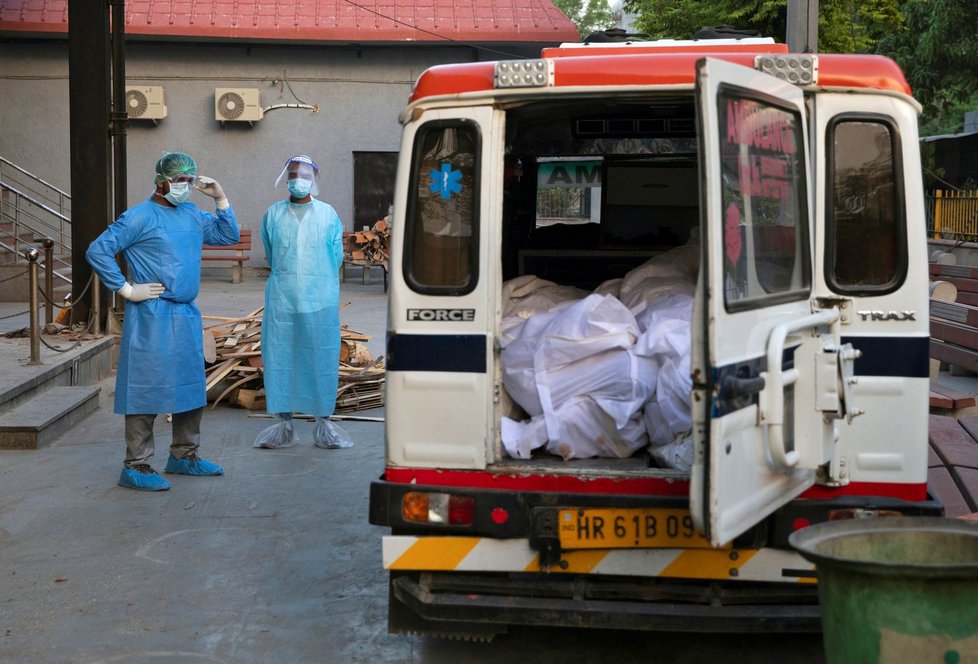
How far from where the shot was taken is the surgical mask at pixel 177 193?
24.0 feet

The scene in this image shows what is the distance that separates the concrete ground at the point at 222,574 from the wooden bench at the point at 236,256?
43.9 feet

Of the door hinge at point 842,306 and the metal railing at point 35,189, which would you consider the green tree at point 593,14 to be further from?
the door hinge at point 842,306

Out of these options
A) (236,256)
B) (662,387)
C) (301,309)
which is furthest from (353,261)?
(662,387)

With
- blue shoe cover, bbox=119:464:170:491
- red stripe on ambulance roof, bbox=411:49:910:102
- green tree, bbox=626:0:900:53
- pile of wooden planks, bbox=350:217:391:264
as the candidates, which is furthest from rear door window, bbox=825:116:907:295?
green tree, bbox=626:0:900:53

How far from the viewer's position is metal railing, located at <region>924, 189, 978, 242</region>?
74.4ft

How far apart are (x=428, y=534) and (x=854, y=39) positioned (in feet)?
65.6

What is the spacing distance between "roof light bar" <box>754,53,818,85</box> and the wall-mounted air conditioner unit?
20.1m

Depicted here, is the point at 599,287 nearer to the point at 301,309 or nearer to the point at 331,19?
the point at 301,309

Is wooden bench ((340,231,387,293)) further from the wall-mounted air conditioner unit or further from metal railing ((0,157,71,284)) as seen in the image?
metal railing ((0,157,71,284))

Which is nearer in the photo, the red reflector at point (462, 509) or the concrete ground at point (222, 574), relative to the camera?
the red reflector at point (462, 509)

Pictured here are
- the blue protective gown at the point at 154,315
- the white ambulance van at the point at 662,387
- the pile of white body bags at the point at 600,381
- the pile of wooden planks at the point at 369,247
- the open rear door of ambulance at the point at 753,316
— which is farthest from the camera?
the pile of wooden planks at the point at 369,247

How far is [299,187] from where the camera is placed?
8352 mm

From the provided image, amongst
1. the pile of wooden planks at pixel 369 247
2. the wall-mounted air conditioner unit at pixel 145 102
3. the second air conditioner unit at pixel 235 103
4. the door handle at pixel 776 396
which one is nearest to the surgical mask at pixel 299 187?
the door handle at pixel 776 396

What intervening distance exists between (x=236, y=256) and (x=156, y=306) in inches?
595
